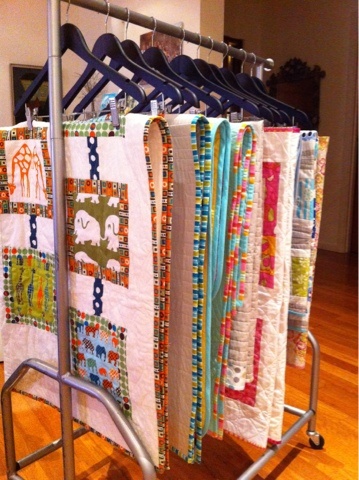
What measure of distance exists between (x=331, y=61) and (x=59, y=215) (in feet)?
14.6

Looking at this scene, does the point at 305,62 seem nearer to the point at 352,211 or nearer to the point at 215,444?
the point at 352,211

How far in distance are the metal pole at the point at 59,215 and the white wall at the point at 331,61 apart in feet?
13.3

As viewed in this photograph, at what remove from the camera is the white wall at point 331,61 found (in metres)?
4.43

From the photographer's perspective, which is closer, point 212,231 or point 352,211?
point 212,231

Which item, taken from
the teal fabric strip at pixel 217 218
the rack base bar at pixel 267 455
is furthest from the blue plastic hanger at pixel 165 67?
the rack base bar at pixel 267 455

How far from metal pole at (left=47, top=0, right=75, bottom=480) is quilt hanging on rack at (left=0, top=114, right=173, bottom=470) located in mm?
Answer: 24

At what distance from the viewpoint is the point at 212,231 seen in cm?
91

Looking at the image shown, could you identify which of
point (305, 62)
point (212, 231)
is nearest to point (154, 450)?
point (212, 231)

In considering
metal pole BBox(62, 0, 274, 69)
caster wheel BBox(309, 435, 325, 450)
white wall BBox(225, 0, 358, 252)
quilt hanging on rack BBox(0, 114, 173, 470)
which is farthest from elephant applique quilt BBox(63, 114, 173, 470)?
white wall BBox(225, 0, 358, 252)

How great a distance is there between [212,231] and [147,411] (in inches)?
14.4

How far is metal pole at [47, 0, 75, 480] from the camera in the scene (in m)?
0.84

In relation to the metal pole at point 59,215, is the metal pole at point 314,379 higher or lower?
lower

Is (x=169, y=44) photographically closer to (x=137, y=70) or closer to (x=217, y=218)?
(x=137, y=70)

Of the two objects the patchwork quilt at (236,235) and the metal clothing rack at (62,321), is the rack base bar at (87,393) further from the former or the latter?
the patchwork quilt at (236,235)
